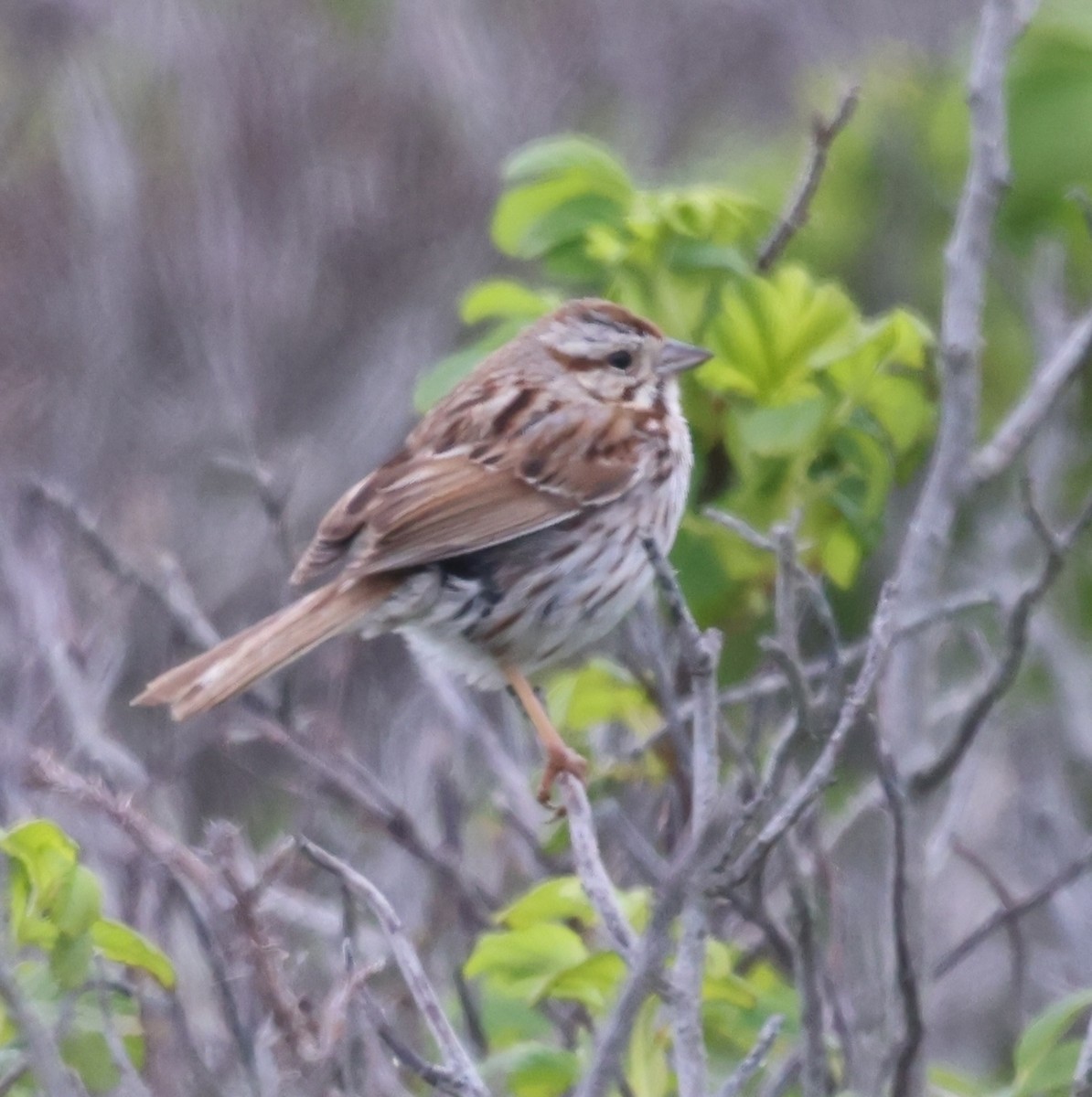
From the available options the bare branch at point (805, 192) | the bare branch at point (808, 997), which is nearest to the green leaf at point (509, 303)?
the bare branch at point (805, 192)

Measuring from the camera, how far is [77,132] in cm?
795

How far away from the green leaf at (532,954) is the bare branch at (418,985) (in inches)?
9.1

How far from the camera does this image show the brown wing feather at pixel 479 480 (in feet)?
12.4

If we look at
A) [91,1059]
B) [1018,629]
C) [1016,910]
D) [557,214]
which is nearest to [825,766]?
[1018,629]

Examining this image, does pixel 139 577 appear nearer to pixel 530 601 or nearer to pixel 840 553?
pixel 530 601

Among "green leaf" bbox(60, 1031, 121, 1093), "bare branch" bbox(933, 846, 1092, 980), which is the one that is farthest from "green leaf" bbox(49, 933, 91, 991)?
"bare branch" bbox(933, 846, 1092, 980)

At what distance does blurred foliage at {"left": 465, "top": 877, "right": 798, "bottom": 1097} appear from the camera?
8.03 ft

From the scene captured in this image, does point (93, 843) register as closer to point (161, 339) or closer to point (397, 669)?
point (397, 669)

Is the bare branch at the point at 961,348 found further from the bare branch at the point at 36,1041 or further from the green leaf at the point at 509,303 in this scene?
the bare branch at the point at 36,1041

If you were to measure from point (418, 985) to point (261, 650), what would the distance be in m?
1.30

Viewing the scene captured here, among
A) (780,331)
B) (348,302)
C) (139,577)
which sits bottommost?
(348,302)

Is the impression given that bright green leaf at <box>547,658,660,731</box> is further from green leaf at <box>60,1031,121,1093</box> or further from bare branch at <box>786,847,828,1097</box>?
green leaf at <box>60,1031,121,1093</box>

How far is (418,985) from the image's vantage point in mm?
2176

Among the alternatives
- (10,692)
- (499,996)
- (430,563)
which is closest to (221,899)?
(499,996)
